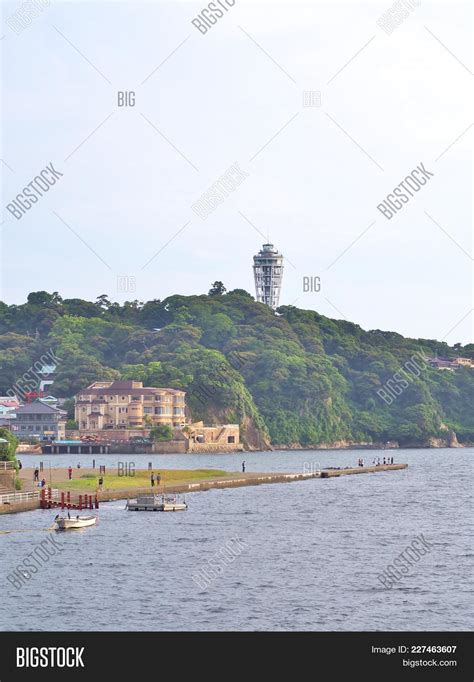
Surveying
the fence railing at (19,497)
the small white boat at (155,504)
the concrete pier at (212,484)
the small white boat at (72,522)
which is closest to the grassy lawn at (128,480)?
the concrete pier at (212,484)

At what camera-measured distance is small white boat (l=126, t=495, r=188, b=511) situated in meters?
96.6

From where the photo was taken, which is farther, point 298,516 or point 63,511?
point 298,516

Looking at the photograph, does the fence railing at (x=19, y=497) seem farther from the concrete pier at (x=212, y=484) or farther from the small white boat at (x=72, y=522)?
the small white boat at (x=72, y=522)

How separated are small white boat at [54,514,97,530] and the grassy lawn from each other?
21605mm

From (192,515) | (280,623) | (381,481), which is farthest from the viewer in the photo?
(381,481)

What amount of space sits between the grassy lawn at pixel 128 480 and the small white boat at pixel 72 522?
21605 mm

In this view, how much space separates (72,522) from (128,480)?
1554 inches

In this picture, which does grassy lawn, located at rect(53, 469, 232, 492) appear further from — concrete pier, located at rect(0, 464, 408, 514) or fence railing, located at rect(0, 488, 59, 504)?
fence railing, located at rect(0, 488, 59, 504)

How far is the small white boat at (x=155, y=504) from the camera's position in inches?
3802
